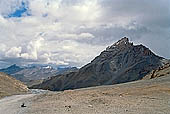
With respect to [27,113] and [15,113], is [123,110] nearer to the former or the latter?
[27,113]

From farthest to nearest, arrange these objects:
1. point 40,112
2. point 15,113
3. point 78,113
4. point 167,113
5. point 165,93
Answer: point 165,93 < point 15,113 < point 40,112 < point 78,113 < point 167,113

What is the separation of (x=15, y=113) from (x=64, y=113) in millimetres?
6621

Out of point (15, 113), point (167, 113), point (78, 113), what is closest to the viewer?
point (167, 113)

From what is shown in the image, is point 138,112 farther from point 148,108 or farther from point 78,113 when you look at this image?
point 78,113

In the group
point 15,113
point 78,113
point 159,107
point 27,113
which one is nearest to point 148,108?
point 159,107

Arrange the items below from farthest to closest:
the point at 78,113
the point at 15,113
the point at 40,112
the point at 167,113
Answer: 1. the point at 15,113
2. the point at 40,112
3. the point at 78,113
4. the point at 167,113

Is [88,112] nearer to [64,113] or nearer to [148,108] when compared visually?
[64,113]

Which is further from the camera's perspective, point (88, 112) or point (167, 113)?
point (88, 112)

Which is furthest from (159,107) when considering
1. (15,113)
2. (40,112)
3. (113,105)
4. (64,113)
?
(15,113)

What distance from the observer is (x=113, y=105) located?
74.4ft

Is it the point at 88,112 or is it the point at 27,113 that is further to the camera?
the point at 27,113

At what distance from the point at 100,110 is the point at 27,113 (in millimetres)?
6650

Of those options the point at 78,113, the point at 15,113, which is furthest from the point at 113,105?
the point at 15,113

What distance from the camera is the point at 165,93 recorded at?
2923 centimetres
